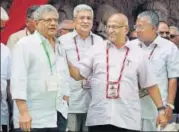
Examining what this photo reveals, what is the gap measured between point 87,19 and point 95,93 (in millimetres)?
1094

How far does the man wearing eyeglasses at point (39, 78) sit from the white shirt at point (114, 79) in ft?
1.07

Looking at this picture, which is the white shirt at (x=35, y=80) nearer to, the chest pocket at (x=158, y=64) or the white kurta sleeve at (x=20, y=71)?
the white kurta sleeve at (x=20, y=71)

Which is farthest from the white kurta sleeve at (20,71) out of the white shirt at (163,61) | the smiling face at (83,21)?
the white shirt at (163,61)

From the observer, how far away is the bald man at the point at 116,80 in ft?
23.3

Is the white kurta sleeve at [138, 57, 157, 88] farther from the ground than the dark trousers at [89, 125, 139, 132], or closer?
farther from the ground

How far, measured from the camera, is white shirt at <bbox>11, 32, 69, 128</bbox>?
21.8ft

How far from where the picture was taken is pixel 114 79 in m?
7.09

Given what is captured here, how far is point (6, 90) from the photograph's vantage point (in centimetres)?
732

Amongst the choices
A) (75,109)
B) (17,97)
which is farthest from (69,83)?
(17,97)

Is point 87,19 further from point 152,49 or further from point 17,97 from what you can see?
point 17,97

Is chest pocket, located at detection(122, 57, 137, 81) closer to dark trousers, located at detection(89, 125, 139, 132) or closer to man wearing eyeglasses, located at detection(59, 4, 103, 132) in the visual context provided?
dark trousers, located at detection(89, 125, 139, 132)

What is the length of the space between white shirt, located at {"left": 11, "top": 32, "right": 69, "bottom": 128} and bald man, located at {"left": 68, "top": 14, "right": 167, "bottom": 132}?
390 millimetres

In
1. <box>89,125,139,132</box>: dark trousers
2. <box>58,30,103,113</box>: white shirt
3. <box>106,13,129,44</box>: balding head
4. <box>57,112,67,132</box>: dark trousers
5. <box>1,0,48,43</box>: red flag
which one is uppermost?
<box>1,0,48,43</box>: red flag

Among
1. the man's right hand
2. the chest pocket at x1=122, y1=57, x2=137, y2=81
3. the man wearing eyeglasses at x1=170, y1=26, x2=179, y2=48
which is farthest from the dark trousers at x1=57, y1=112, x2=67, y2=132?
the man wearing eyeglasses at x1=170, y1=26, x2=179, y2=48
